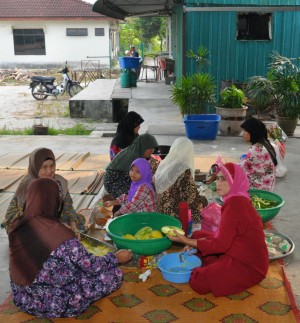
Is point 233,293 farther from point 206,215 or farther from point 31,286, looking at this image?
point 31,286

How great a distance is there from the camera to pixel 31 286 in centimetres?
269

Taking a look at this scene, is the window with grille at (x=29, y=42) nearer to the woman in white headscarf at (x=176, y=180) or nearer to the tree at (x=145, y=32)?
the tree at (x=145, y=32)

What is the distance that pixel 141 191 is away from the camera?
3891 millimetres

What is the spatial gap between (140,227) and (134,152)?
87 centimetres

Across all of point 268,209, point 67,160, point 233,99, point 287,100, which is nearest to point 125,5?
point 233,99

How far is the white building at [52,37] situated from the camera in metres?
22.4

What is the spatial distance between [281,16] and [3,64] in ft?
55.4

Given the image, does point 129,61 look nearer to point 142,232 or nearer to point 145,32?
point 142,232

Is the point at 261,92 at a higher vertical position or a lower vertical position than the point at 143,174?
higher

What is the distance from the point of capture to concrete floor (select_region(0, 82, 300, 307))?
11.9 feet

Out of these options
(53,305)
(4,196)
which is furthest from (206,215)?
(4,196)

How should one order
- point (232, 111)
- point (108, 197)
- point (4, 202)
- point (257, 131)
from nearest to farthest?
1. point (108, 197)
2. point (257, 131)
3. point (4, 202)
4. point (232, 111)

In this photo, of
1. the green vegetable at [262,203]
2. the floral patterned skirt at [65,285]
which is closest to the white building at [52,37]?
the green vegetable at [262,203]

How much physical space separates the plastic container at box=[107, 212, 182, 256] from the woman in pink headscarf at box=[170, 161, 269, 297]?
0.37 m
